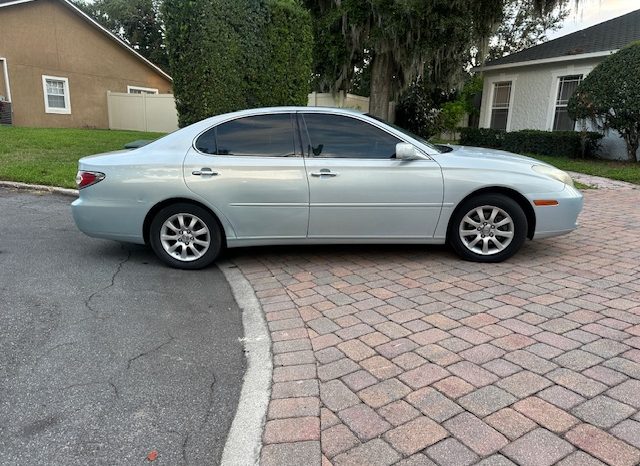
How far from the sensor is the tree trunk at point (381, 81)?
14.0 m

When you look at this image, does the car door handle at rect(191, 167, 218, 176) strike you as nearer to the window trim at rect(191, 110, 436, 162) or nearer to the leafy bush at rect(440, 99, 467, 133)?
the window trim at rect(191, 110, 436, 162)

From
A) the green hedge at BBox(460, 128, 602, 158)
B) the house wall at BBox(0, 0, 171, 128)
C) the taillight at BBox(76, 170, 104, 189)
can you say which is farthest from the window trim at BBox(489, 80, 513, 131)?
the house wall at BBox(0, 0, 171, 128)

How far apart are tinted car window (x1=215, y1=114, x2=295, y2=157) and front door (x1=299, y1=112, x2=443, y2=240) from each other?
0.20 m

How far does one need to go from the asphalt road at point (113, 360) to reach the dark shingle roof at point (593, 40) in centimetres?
1467

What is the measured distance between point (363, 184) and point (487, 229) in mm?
1313

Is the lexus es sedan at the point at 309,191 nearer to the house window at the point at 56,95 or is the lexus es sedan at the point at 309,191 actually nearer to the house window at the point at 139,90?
the house window at the point at 56,95

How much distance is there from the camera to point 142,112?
2250 cm

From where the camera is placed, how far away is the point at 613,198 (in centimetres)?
865

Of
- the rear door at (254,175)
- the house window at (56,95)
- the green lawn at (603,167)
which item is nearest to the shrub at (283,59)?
the rear door at (254,175)

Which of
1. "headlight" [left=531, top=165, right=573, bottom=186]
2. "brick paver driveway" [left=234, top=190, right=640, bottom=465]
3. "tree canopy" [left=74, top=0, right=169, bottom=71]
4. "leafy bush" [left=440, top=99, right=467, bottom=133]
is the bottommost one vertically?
"brick paver driveway" [left=234, top=190, right=640, bottom=465]

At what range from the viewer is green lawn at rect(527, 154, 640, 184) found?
429 inches

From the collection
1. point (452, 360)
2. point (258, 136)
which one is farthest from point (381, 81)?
point (452, 360)

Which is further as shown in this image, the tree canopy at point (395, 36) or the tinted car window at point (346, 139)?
the tree canopy at point (395, 36)

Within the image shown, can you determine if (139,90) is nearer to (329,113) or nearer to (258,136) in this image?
(258,136)
